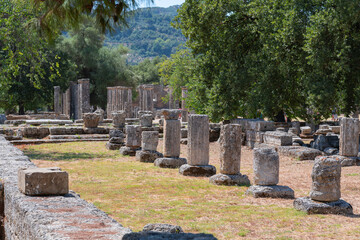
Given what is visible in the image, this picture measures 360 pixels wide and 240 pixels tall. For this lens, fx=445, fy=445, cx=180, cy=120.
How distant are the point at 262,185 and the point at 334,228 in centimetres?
263

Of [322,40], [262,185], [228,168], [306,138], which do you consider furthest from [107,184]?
[306,138]

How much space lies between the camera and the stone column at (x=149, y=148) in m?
14.2

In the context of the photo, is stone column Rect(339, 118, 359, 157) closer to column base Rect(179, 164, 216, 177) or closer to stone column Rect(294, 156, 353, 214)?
column base Rect(179, 164, 216, 177)

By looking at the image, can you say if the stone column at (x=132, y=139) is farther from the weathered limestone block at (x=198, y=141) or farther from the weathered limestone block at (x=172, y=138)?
the weathered limestone block at (x=198, y=141)

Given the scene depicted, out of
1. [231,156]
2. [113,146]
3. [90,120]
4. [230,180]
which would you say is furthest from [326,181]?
[90,120]

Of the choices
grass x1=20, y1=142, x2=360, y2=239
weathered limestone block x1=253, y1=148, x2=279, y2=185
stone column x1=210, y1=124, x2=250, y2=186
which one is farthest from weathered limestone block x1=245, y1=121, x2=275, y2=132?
weathered limestone block x1=253, y1=148, x2=279, y2=185

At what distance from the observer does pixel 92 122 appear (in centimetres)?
2278

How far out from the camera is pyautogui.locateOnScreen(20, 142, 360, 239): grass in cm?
637

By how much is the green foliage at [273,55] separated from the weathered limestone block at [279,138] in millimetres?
1394

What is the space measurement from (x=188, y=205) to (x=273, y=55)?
1094 centimetres

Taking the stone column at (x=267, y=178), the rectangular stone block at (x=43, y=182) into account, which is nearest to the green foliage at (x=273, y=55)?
the stone column at (x=267, y=178)

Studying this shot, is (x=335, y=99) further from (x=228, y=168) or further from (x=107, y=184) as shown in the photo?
(x=107, y=184)

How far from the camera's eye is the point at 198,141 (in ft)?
37.7

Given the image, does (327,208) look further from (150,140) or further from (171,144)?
(150,140)
